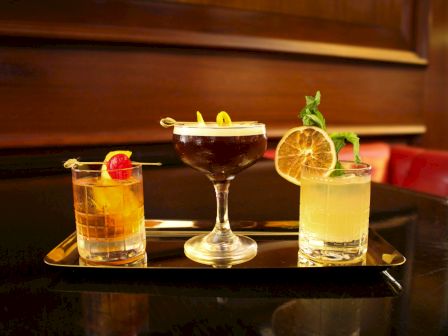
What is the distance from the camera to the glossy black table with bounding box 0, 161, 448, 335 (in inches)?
16.1

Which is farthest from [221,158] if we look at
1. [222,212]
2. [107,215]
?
[107,215]

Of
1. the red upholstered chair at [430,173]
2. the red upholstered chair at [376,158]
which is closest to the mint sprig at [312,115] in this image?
the red upholstered chair at [430,173]

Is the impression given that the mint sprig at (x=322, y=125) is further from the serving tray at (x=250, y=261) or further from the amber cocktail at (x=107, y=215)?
the amber cocktail at (x=107, y=215)

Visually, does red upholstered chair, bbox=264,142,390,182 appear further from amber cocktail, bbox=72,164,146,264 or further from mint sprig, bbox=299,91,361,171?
amber cocktail, bbox=72,164,146,264

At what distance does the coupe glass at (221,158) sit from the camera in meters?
0.62

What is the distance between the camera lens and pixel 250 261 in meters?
0.58

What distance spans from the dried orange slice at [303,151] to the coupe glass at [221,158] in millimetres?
47

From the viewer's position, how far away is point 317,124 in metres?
0.65

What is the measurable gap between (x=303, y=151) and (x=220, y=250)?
0.22 meters

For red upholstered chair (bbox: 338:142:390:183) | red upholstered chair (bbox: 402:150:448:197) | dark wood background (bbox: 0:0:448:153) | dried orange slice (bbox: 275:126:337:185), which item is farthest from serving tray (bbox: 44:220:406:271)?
red upholstered chair (bbox: 338:142:390:183)

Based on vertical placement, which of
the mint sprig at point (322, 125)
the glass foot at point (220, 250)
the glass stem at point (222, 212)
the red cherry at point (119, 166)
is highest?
the mint sprig at point (322, 125)

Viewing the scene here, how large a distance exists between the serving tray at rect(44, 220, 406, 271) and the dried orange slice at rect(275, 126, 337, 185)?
0.37 ft

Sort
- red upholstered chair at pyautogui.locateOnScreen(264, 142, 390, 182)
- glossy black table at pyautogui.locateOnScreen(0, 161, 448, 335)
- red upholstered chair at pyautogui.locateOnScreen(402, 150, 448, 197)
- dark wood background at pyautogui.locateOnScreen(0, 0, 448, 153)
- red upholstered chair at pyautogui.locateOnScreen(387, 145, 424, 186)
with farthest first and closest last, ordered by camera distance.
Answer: red upholstered chair at pyautogui.locateOnScreen(264, 142, 390, 182) → red upholstered chair at pyautogui.locateOnScreen(387, 145, 424, 186) → dark wood background at pyautogui.locateOnScreen(0, 0, 448, 153) → red upholstered chair at pyautogui.locateOnScreen(402, 150, 448, 197) → glossy black table at pyautogui.locateOnScreen(0, 161, 448, 335)

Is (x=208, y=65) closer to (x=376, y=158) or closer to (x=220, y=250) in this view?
(x=376, y=158)
